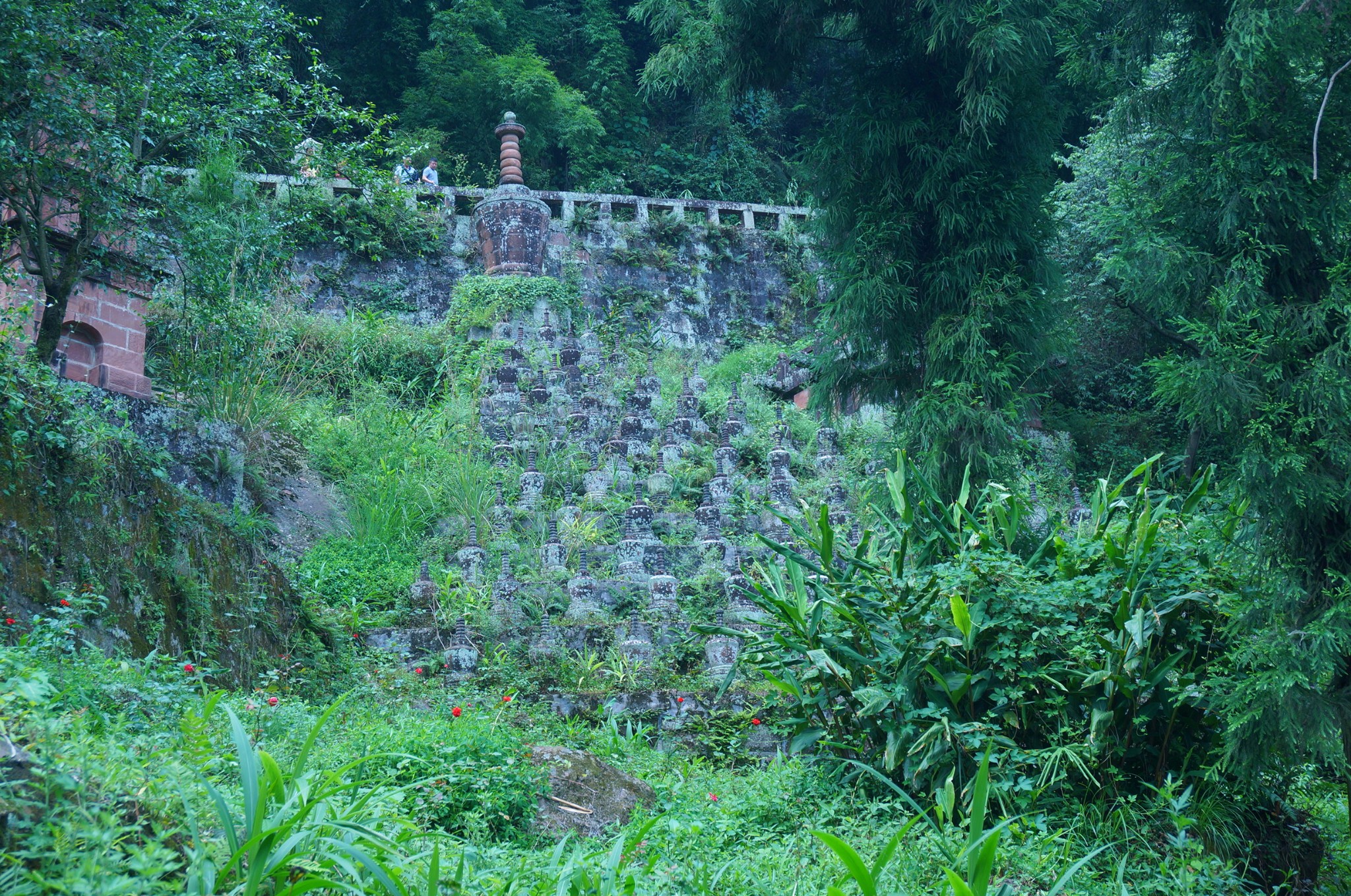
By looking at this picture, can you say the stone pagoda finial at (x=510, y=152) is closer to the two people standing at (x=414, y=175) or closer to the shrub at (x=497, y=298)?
the two people standing at (x=414, y=175)

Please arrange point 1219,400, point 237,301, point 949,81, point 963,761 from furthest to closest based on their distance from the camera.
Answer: point 237,301, point 949,81, point 963,761, point 1219,400

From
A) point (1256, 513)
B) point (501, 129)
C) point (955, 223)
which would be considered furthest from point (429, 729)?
point (501, 129)

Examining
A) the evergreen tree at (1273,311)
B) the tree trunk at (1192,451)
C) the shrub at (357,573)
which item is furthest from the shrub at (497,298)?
the evergreen tree at (1273,311)

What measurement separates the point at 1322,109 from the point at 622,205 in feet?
42.7

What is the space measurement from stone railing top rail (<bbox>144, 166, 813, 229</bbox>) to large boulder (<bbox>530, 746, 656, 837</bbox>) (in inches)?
402

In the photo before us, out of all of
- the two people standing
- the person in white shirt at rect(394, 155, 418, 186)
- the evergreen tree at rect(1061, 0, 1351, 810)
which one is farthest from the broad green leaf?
the two people standing

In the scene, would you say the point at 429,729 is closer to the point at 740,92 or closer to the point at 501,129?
the point at 740,92

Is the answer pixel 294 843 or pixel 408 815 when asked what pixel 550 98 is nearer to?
pixel 408 815

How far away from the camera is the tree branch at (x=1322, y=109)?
306cm

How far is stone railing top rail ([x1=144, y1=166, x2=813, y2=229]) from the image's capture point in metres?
14.1

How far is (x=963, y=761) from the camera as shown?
3.64 m

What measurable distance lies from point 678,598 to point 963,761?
12.4 ft

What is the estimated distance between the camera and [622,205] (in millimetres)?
15500

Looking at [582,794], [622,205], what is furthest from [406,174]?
[582,794]
